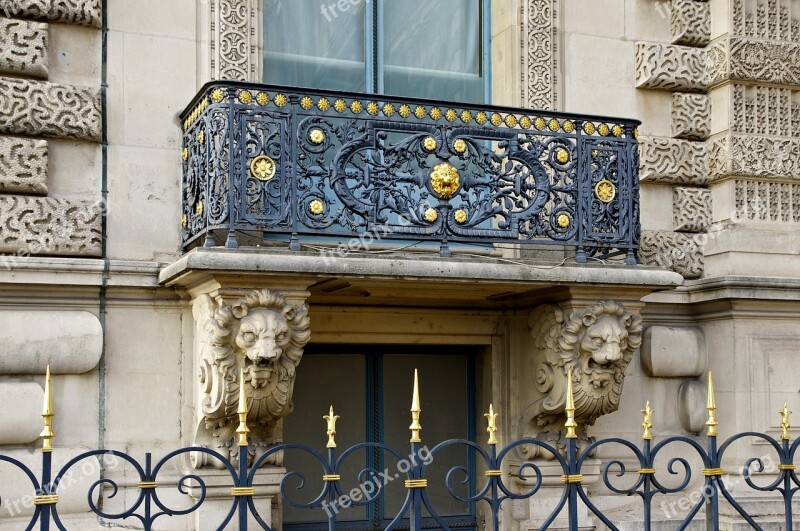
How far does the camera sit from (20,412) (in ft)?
22.1

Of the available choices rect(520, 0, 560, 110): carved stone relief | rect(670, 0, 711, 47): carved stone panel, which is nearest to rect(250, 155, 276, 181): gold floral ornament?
rect(520, 0, 560, 110): carved stone relief

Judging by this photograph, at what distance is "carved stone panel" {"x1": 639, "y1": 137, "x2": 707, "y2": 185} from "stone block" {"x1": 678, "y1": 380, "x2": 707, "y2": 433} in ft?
5.66

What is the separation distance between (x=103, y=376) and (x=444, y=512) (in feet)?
10.00

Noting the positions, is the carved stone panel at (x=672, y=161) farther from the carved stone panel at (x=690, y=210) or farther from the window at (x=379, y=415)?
the window at (x=379, y=415)

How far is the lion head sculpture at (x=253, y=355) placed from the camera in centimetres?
677

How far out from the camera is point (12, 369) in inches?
268

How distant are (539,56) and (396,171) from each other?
1885 millimetres

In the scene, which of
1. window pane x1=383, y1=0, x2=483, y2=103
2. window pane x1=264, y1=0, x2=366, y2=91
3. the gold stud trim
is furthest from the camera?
window pane x1=383, y1=0, x2=483, y2=103

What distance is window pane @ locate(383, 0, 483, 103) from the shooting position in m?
8.48

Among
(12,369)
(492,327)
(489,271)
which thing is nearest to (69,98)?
(12,369)

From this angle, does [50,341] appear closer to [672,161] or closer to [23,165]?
[23,165]

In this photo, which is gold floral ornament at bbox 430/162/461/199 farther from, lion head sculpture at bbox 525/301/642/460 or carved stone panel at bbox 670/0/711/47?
carved stone panel at bbox 670/0/711/47

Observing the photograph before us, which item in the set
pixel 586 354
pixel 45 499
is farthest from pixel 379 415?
pixel 45 499

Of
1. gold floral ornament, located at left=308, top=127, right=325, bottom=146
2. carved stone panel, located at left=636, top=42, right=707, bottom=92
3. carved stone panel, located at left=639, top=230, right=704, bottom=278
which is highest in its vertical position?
carved stone panel, located at left=636, top=42, right=707, bottom=92
